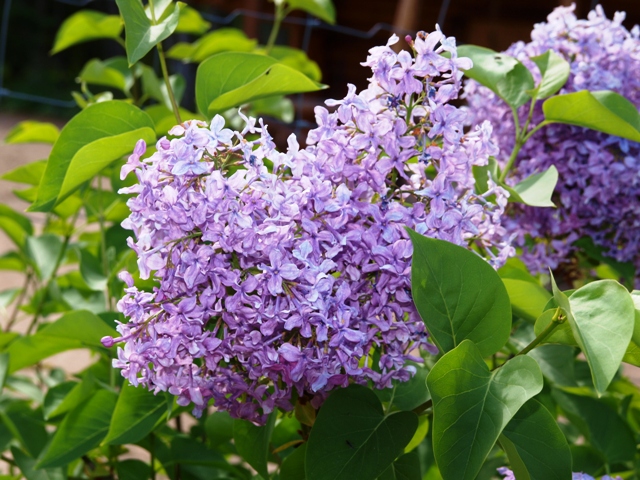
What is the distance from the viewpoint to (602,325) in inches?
21.7

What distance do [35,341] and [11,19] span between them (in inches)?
423

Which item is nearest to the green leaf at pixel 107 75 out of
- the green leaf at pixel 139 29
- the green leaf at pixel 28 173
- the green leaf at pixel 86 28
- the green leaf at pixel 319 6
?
the green leaf at pixel 86 28

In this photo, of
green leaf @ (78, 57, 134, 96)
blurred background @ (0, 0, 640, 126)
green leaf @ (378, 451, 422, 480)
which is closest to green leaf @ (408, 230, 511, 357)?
green leaf @ (378, 451, 422, 480)

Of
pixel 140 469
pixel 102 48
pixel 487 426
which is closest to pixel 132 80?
pixel 140 469

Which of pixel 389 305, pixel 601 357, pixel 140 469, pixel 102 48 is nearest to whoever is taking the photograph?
pixel 601 357

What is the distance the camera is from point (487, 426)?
1.85 feet

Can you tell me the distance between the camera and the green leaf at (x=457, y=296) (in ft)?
1.99

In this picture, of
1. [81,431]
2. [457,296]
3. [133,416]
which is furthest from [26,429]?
[457,296]

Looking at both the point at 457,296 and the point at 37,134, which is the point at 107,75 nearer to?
the point at 37,134

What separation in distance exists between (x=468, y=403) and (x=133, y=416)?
378mm

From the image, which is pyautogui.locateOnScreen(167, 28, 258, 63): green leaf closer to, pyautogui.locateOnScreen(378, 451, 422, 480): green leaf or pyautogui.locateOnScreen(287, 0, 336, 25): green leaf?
pyautogui.locateOnScreen(287, 0, 336, 25): green leaf

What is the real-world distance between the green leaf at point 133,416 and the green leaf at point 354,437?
0.70 ft

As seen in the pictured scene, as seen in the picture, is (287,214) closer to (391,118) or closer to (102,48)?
(391,118)

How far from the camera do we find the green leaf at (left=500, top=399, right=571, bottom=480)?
597 millimetres
